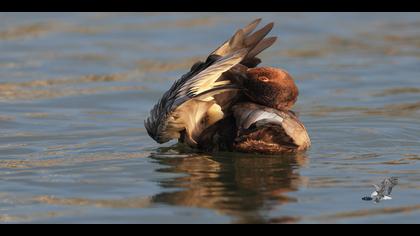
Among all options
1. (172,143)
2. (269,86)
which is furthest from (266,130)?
(172,143)

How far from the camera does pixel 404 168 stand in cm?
862

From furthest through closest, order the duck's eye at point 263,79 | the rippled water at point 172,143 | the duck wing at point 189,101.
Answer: the duck's eye at point 263,79 → the duck wing at point 189,101 → the rippled water at point 172,143

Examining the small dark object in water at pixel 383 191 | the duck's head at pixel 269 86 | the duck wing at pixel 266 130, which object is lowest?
the small dark object in water at pixel 383 191

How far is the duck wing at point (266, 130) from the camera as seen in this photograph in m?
8.66

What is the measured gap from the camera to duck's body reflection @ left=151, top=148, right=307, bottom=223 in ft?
23.8

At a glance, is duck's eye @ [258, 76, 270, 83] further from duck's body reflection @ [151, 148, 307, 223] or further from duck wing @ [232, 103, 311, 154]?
duck's body reflection @ [151, 148, 307, 223]

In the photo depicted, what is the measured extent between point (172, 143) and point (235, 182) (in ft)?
6.82

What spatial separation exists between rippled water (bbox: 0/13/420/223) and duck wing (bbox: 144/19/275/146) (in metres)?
0.29

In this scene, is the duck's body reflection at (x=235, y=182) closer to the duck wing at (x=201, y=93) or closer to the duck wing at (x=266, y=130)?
the duck wing at (x=266, y=130)

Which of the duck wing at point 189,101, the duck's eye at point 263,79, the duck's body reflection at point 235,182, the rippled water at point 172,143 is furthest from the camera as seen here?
the duck's eye at point 263,79

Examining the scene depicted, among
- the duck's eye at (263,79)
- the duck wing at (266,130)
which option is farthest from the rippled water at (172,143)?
the duck's eye at (263,79)

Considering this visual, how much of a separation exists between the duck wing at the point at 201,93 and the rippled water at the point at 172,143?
29cm

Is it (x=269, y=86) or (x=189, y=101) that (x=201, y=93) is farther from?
(x=269, y=86)
